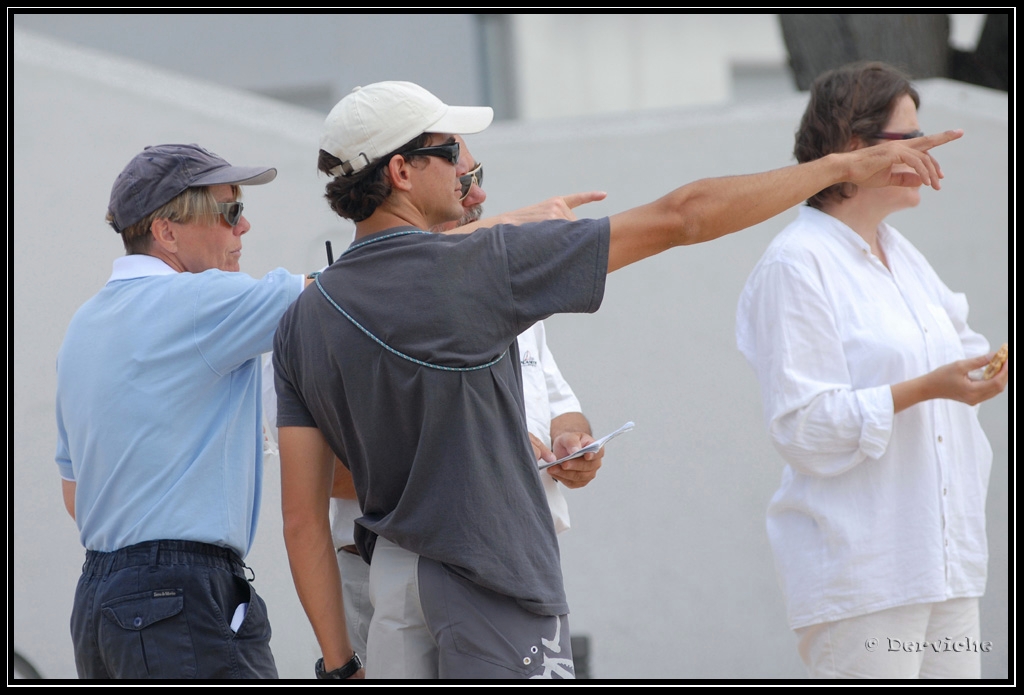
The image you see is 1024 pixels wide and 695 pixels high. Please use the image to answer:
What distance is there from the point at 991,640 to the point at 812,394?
2.16 metres

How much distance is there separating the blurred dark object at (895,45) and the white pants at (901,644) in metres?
3.29

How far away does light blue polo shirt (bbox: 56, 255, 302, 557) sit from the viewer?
7.38ft

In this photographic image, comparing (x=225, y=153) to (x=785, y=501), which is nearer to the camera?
(x=785, y=501)

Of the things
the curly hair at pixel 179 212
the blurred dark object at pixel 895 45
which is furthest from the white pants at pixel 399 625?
the blurred dark object at pixel 895 45

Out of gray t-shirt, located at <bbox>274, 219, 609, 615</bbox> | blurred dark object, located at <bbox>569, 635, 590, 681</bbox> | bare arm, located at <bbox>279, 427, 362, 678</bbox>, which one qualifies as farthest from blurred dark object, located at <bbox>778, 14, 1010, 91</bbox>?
bare arm, located at <bbox>279, 427, 362, 678</bbox>

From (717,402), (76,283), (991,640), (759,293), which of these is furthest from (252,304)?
(991,640)

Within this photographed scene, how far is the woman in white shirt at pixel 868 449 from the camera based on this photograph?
2.67m

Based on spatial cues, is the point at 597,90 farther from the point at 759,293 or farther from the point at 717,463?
the point at 759,293

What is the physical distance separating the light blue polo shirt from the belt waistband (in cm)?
2

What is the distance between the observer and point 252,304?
227 centimetres

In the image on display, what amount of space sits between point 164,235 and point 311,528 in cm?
82

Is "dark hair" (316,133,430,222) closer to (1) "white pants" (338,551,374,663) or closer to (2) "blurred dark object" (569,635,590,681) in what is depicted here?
(1) "white pants" (338,551,374,663)

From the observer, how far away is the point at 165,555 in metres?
2.20

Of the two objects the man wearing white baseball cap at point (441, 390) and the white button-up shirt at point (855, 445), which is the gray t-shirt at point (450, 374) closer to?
the man wearing white baseball cap at point (441, 390)
